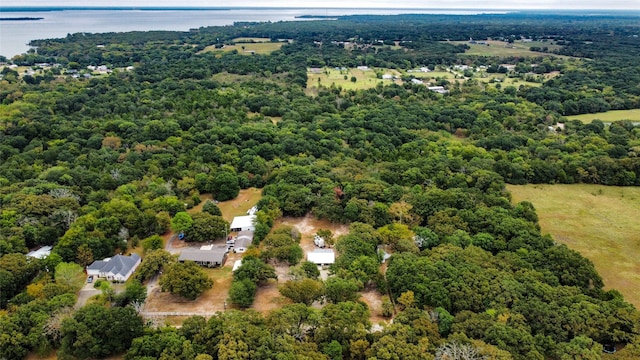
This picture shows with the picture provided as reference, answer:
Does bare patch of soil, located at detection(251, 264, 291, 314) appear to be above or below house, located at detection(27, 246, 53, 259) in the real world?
below

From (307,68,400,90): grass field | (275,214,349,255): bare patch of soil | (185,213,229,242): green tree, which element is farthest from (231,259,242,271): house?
(307,68,400,90): grass field

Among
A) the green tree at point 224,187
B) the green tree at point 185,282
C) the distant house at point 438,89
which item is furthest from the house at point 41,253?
the distant house at point 438,89

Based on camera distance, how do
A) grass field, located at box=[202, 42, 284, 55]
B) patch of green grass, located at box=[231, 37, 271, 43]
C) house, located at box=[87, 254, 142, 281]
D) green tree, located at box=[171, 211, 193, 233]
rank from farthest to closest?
patch of green grass, located at box=[231, 37, 271, 43], grass field, located at box=[202, 42, 284, 55], green tree, located at box=[171, 211, 193, 233], house, located at box=[87, 254, 142, 281]

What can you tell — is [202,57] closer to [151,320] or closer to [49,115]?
[49,115]

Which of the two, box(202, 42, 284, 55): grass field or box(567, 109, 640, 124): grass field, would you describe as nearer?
box(567, 109, 640, 124): grass field

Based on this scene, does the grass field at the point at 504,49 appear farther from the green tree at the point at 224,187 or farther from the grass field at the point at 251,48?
the green tree at the point at 224,187

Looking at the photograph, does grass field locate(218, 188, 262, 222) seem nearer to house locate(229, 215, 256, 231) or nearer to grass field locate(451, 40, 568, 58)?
house locate(229, 215, 256, 231)
